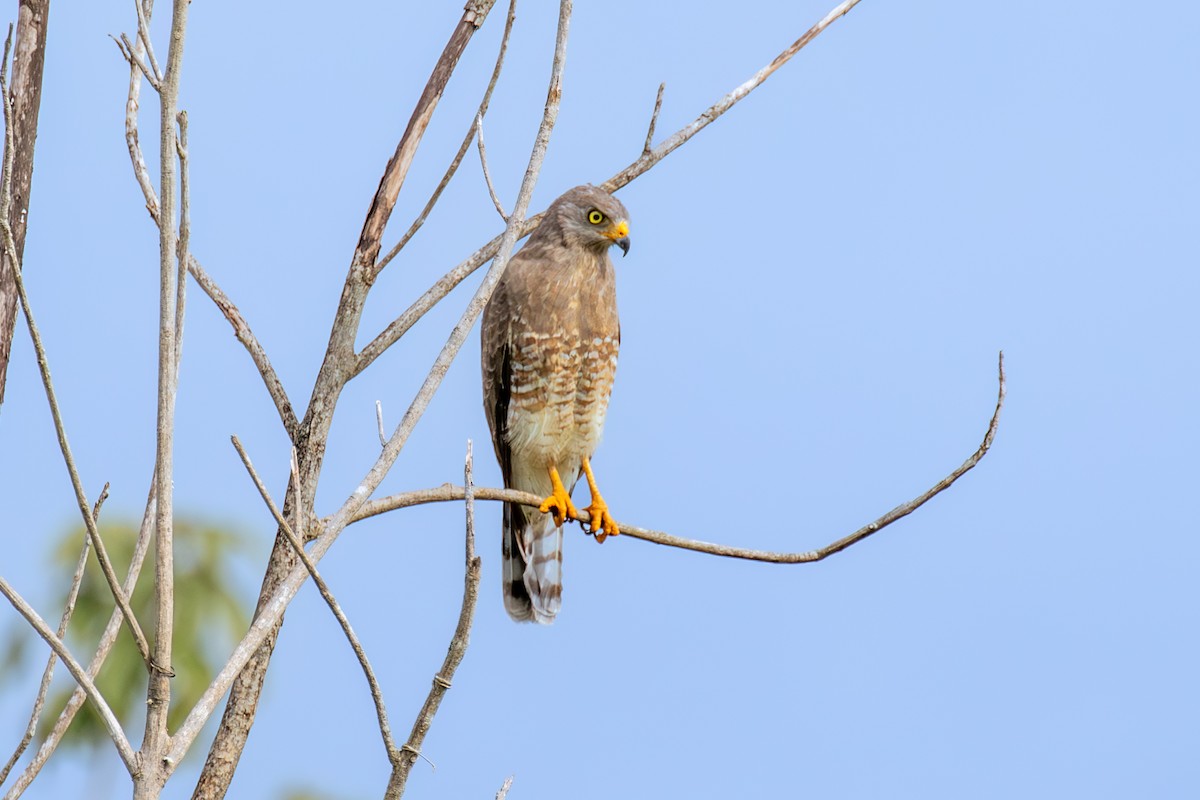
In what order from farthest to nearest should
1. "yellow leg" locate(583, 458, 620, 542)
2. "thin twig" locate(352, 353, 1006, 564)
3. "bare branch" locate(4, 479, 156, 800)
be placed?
"yellow leg" locate(583, 458, 620, 542) < "thin twig" locate(352, 353, 1006, 564) < "bare branch" locate(4, 479, 156, 800)

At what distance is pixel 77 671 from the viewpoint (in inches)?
89.0

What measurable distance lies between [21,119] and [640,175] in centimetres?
171

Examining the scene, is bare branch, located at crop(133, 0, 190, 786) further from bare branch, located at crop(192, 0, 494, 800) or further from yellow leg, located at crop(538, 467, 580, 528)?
yellow leg, located at crop(538, 467, 580, 528)

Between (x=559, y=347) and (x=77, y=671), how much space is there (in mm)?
2816

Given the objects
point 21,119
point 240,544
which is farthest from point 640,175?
point 240,544

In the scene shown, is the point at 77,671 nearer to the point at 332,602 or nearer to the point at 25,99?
the point at 332,602

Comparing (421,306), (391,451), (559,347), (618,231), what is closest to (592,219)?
(618,231)

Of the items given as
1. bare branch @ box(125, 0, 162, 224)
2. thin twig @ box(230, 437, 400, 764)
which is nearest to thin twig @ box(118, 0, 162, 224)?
bare branch @ box(125, 0, 162, 224)

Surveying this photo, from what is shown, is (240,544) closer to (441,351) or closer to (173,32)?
(441,351)

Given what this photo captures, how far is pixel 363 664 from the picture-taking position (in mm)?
2496

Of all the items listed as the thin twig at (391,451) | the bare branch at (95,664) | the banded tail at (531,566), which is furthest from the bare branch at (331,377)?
the banded tail at (531,566)

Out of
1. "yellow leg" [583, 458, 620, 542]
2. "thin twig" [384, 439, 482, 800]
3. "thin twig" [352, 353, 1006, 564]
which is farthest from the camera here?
"yellow leg" [583, 458, 620, 542]

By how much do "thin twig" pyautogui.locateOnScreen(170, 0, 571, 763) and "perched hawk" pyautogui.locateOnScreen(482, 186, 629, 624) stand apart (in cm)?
182

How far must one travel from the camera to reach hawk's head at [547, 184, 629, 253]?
4.91m
